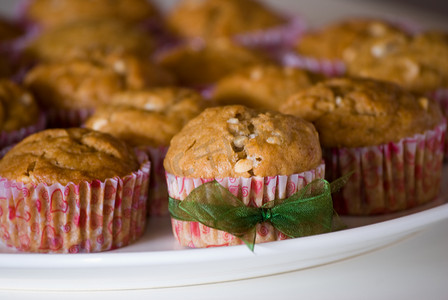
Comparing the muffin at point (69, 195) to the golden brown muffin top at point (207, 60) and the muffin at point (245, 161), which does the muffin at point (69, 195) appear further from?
the golden brown muffin top at point (207, 60)

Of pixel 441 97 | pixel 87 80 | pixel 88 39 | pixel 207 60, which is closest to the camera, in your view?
pixel 441 97

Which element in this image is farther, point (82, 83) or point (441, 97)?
point (82, 83)

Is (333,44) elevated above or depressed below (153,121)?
below

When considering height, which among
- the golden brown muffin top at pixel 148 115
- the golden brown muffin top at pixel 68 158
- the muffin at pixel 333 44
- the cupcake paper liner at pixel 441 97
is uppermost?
the golden brown muffin top at pixel 68 158

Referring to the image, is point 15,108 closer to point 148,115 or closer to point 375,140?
point 148,115

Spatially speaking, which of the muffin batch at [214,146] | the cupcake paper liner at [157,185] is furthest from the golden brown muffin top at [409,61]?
the cupcake paper liner at [157,185]

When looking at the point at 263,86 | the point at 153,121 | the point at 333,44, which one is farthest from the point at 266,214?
the point at 333,44

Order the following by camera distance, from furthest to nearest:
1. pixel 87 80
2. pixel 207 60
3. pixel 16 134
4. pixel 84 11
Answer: pixel 84 11
pixel 207 60
pixel 87 80
pixel 16 134

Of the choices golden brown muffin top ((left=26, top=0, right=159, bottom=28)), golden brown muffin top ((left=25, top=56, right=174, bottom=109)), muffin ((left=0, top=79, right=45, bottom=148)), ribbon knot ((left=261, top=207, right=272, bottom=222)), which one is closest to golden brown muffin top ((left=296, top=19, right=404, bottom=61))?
golden brown muffin top ((left=25, top=56, right=174, bottom=109))
